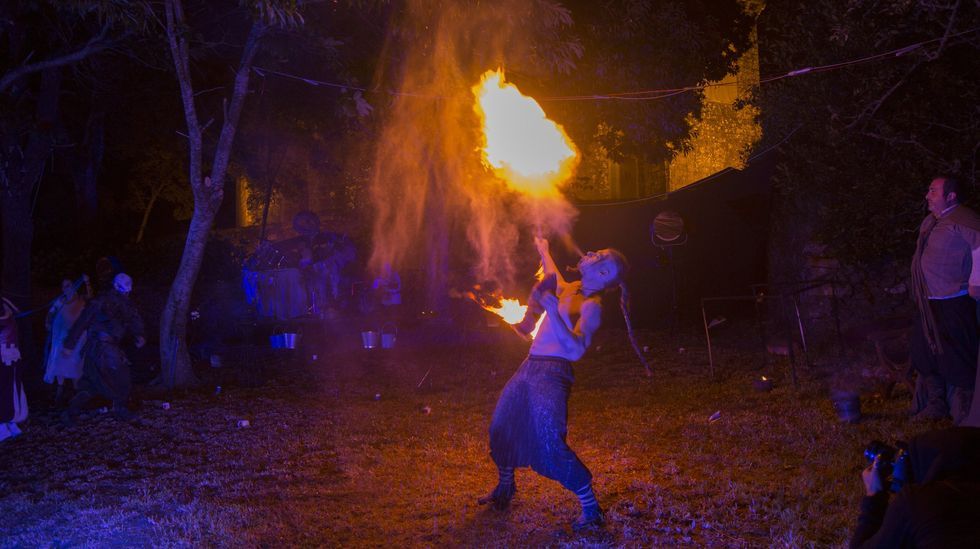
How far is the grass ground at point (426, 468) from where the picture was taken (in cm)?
502

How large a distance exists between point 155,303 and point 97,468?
528 inches

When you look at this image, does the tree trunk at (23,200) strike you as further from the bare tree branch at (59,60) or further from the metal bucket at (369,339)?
the metal bucket at (369,339)

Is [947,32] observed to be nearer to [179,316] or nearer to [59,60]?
[179,316]

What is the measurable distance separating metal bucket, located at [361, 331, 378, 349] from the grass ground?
3.12 meters

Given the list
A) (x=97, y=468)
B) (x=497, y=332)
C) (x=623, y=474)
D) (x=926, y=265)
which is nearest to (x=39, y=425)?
(x=97, y=468)

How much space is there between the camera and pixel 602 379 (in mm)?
10977

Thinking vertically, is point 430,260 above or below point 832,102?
below

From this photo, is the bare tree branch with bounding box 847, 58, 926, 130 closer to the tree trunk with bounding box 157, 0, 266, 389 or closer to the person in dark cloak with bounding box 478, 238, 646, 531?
the person in dark cloak with bounding box 478, 238, 646, 531

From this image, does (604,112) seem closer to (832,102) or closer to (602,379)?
(832,102)

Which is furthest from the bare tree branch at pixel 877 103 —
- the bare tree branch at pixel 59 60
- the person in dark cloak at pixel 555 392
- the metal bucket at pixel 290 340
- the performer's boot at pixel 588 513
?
the bare tree branch at pixel 59 60

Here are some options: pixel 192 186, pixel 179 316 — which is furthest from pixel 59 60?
pixel 179 316

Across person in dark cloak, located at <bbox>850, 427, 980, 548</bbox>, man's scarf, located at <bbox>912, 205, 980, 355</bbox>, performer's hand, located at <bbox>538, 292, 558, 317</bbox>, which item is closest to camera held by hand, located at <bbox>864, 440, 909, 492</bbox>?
person in dark cloak, located at <bbox>850, 427, 980, 548</bbox>

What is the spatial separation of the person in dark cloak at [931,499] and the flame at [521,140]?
7.50 m

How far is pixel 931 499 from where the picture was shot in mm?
2535
